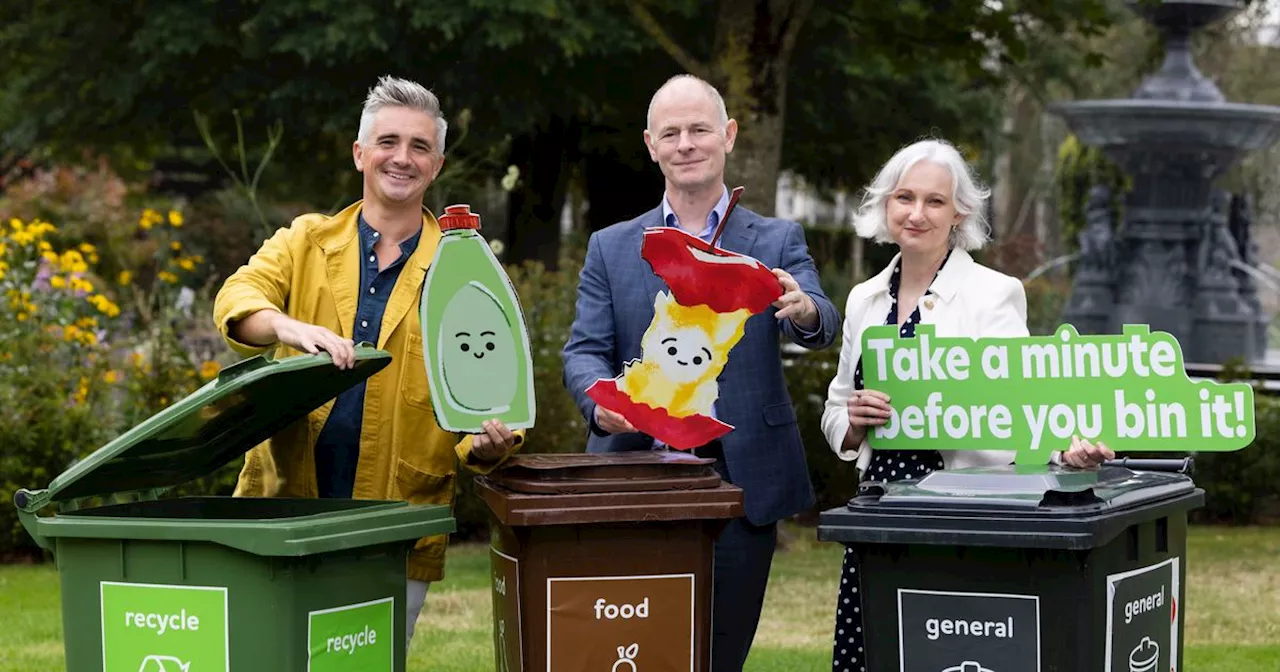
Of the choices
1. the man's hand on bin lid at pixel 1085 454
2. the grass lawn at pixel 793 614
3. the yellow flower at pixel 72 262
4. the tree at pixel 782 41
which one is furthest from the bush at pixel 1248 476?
the man's hand on bin lid at pixel 1085 454

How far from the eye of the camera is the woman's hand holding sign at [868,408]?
4.08 metres

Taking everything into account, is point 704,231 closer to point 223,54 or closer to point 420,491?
point 420,491

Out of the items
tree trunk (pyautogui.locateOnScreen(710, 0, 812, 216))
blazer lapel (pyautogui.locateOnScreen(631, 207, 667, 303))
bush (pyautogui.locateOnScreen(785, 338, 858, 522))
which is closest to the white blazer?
blazer lapel (pyautogui.locateOnScreen(631, 207, 667, 303))

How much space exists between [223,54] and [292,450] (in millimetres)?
11988

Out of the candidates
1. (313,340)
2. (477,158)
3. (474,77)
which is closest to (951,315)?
(313,340)

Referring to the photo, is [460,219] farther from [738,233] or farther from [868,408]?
[868,408]

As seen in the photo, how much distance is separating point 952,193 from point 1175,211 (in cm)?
1597

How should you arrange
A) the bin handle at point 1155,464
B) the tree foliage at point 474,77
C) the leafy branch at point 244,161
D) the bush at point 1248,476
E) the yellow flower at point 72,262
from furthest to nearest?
the tree foliage at point 474,77, the bush at point 1248,476, the yellow flower at point 72,262, the leafy branch at point 244,161, the bin handle at point 1155,464

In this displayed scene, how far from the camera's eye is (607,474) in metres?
3.90

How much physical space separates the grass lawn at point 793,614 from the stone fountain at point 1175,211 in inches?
348

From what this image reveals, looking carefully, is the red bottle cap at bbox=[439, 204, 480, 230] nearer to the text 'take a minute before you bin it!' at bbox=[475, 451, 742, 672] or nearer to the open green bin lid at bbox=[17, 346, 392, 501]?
the open green bin lid at bbox=[17, 346, 392, 501]

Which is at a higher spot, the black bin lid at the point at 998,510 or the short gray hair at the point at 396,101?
the short gray hair at the point at 396,101

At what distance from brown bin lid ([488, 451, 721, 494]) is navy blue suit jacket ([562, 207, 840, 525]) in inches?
9.4

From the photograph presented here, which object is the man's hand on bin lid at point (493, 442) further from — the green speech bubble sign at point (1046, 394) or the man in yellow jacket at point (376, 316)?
the green speech bubble sign at point (1046, 394)
